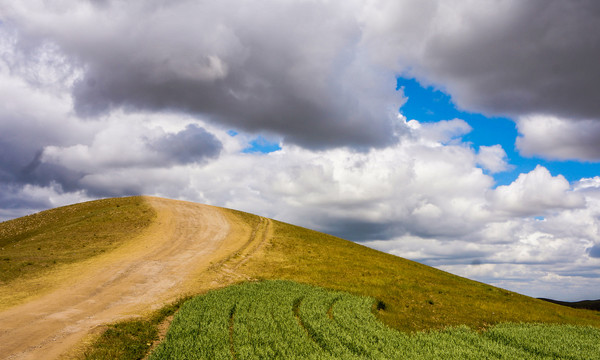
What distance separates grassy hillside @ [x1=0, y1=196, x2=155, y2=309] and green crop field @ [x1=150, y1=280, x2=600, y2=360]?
14.3 meters

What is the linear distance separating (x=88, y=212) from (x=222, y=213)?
2011cm

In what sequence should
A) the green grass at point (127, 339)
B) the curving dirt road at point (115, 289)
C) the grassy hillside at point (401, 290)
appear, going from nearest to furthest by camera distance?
the green grass at point (127, 339)
the curving dirt road at point (115, 289)
the grassy hillside at point (401, 290)

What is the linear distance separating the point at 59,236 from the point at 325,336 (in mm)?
38051

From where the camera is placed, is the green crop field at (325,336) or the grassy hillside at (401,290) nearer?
the green crop field at (325,336)

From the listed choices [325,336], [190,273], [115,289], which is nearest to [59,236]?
[115,289]

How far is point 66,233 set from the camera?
3941 centimetres

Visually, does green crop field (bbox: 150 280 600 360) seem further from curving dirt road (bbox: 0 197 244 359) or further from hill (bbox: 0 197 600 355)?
curving dirt road (bbox: 0 197 244 359)

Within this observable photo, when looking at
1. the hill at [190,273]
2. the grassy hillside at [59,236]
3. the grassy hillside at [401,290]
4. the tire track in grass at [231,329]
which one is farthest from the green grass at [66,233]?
the tire track in grass at [231,329]

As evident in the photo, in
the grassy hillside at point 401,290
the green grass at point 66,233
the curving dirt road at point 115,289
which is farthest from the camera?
the green grass at point 66,233

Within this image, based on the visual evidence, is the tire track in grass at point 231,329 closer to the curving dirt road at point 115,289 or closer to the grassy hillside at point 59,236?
the curving dirt road at point 115,289

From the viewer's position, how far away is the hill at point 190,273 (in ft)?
64.4

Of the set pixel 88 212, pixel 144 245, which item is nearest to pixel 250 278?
pixel 144 245

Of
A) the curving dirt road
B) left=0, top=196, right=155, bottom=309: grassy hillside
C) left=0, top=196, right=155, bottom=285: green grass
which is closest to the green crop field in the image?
the curving dirt road

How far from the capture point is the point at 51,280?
24.6 m
